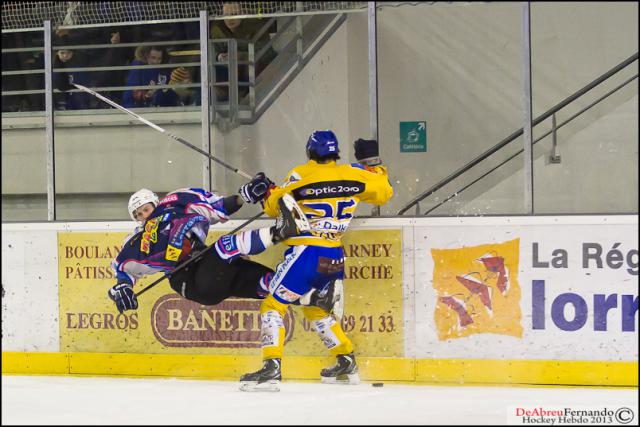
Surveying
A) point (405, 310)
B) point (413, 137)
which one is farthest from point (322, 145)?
point (405, 310)

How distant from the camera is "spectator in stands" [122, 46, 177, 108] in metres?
7.02

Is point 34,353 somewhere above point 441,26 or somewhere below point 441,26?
below

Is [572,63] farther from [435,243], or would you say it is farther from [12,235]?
[12,235]

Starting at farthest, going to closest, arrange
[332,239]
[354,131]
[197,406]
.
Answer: [354,131], [332,239], [197,406]

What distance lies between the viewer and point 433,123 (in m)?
7.04

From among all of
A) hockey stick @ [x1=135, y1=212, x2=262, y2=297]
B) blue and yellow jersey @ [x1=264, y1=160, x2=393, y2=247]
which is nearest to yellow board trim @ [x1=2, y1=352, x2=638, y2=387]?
hockey stick @ [x1=135, y1=212, x2=262, y2=297]

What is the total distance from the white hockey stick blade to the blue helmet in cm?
27

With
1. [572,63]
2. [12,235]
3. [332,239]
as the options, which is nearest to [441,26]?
[572,63]

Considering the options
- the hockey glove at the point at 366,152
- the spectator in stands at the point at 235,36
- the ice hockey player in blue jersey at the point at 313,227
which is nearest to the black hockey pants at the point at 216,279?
the ice hockey player in blue jersey at the point at 313,227

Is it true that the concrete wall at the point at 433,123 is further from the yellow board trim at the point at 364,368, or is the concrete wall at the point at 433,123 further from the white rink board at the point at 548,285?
the yellow board trim at the point at 364,368

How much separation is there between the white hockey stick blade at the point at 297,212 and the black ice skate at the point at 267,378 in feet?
2.20

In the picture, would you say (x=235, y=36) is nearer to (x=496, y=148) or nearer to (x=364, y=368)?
(x=496, y=148)

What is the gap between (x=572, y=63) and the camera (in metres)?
7.76

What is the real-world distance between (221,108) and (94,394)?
1.72 meters
